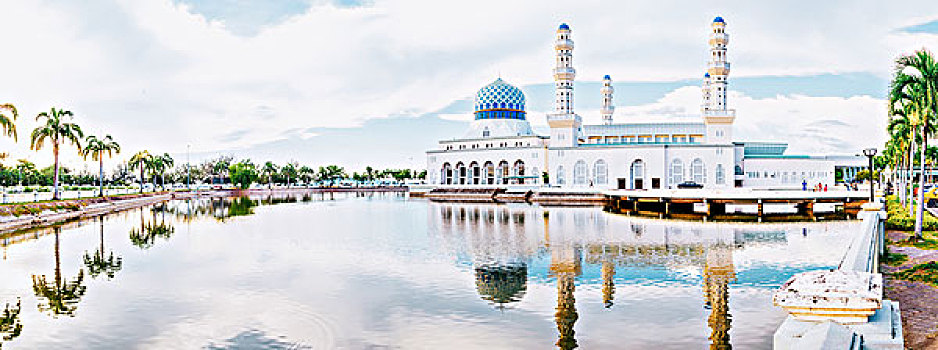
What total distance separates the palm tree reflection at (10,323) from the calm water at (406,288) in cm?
4

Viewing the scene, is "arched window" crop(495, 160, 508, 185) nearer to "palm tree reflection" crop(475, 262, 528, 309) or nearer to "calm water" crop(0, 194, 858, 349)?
"calm water" crop(0, 194, 858, 349)

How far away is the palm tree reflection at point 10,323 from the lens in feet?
40.5

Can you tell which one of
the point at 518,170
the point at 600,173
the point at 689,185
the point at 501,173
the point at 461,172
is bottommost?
the point at 689,185

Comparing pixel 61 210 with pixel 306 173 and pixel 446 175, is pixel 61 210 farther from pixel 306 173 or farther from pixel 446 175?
pixel 306 173

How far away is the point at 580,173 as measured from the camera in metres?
71.6

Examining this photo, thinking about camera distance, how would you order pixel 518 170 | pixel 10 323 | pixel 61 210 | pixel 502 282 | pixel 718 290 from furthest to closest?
pixel 518 170 < pixel 61 210 < pixel 502 282 < pixel 718 290 < pixel 10 323

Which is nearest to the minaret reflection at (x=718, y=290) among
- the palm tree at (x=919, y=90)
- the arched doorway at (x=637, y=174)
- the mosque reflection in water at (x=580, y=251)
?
the mosque reflection in water at (x=580, y=251)

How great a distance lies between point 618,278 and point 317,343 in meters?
9.15

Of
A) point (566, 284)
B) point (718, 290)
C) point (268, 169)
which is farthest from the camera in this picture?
point (268, 169)

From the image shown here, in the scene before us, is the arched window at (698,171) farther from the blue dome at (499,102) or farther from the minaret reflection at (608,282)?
the minaret reflection at (608,282)

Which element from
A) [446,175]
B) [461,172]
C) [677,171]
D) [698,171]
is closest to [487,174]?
[461,172]

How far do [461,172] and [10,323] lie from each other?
73503 millimetres

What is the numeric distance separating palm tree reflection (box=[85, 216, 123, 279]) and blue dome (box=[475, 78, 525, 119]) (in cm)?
6276

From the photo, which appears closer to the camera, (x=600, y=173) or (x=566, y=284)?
(x=566, y=284)
